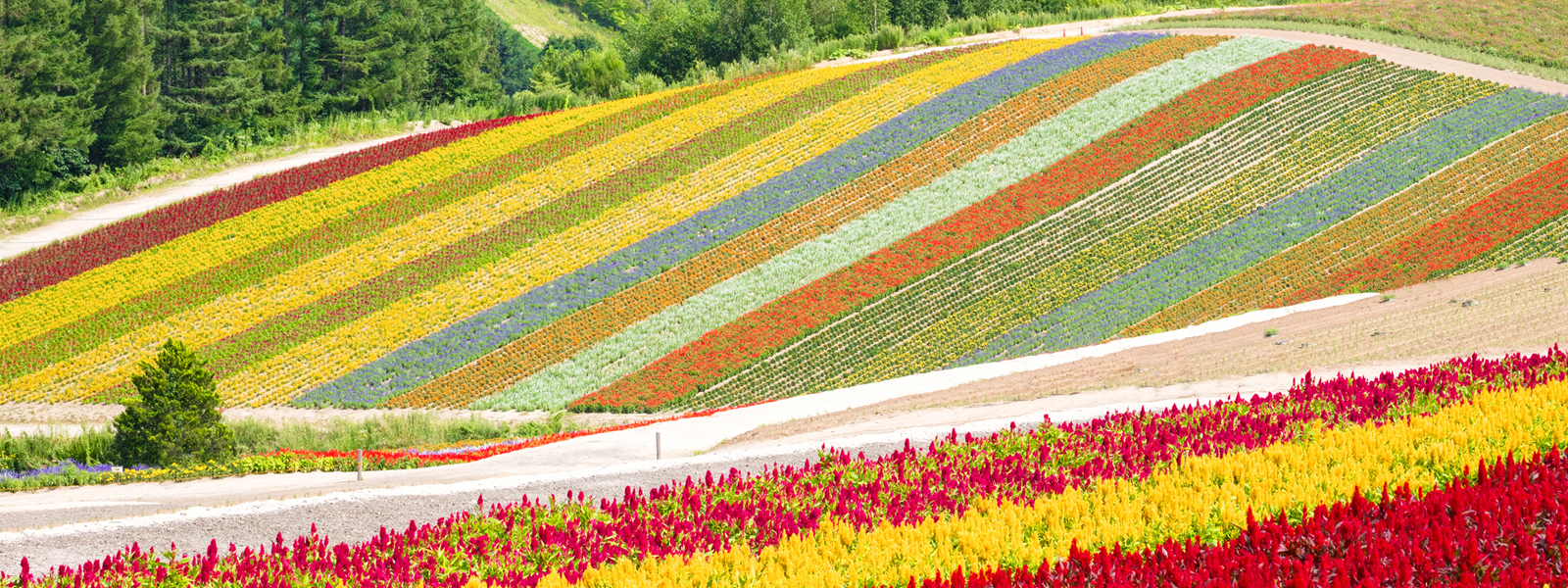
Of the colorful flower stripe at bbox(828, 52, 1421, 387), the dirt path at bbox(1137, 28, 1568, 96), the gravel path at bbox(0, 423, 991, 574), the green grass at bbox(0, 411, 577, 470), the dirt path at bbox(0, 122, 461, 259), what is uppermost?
the dirt path at bbox(1137, 28, 1568, 96)

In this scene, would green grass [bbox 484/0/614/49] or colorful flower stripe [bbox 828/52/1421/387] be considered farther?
green grass [bbox 484/0/614/49]

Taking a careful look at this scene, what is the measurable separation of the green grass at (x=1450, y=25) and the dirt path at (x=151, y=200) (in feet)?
134

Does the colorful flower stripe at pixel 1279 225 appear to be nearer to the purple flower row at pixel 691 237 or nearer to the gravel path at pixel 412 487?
the gravel path at pixel 412 487

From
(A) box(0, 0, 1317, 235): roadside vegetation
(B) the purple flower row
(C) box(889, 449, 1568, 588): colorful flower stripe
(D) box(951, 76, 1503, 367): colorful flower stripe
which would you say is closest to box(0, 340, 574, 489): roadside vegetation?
(B) the purple flower row

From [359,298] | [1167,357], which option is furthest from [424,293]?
[1167,357]

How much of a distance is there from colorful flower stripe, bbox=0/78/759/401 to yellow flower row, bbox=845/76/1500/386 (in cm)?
2179

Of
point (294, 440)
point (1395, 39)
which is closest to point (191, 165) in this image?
point (294, 440)

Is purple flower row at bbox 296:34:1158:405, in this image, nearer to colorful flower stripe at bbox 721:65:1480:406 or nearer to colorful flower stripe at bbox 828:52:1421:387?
colorful flower stripe at bbox 721:65:1480:406

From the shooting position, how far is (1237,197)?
3641 cm

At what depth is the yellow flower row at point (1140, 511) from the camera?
9.53 meters

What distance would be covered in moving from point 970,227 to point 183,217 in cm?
3040

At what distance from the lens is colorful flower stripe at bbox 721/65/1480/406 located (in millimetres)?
29141

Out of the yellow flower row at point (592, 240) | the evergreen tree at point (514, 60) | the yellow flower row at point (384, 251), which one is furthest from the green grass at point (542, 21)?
the yellow flower row at point (592, 240)

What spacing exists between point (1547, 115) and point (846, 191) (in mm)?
24282
